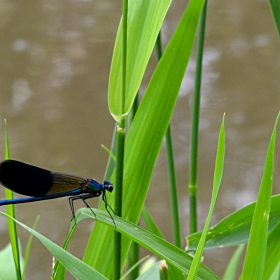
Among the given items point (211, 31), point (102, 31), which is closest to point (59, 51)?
point (102, 31)

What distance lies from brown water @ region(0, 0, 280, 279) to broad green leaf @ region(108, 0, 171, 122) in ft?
6.99

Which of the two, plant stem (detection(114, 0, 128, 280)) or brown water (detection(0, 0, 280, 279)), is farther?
brown water (detection(0, 0, 280, 279))

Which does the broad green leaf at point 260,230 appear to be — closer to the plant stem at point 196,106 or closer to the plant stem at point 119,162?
the plant stem at point 119,162

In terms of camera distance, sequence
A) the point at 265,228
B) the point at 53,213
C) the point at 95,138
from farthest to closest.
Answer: the point at 95,138, the point at 53,213, the point at 265,228

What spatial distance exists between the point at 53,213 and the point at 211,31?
5.41 ft

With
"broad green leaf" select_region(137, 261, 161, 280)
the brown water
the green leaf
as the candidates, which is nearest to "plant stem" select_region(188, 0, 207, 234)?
"broad green leaf" select_region(137, 261, 161, 280)

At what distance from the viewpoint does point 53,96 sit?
311 centimetres

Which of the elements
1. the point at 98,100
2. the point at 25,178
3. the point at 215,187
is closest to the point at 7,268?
the point at 25,178

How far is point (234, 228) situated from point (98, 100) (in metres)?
2.50

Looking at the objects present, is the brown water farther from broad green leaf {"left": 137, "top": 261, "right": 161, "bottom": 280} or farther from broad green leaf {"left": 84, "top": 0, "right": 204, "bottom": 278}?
broad green leaf {"left": 84, "top": 0, "right": 204, "bottom": 278}

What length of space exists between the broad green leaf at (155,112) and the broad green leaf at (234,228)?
0.11m

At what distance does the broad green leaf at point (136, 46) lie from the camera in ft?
2.03

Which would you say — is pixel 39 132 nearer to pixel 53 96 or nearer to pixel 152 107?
pixel 53 96

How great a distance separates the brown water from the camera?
280 cm
